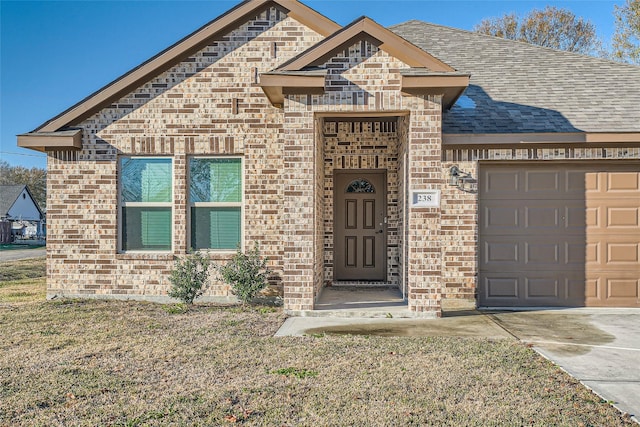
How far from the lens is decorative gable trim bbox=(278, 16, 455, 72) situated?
732cm

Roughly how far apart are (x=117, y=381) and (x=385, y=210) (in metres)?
6.74

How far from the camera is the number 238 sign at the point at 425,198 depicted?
291 inches

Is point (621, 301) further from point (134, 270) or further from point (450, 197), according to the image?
point (134, 270)

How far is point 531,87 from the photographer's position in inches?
392

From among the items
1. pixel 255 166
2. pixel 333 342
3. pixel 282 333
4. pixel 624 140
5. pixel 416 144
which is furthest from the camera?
pixel 255 166

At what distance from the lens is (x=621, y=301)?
851 centimetres

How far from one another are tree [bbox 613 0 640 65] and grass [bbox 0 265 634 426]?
785 inches

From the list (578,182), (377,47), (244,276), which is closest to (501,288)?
(578,182)

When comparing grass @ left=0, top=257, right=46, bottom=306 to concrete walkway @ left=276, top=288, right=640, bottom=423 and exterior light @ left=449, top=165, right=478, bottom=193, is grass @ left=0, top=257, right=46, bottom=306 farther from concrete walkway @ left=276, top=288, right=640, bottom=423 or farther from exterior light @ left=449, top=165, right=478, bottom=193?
exterior light @ left=449, top=165, right=478, bottom=193

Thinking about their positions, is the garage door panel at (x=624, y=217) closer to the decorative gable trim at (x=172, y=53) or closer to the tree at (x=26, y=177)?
the decorative gable trim at (x=172, y=53)

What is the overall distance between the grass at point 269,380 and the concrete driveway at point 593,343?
23 cm

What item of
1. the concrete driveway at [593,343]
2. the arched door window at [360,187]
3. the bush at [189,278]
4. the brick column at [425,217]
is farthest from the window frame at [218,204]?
the concrete driveway at [593,343]

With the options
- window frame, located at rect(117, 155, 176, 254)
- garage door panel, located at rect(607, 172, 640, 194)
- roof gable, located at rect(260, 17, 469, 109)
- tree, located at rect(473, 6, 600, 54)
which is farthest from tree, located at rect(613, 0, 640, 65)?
window frame, located at rect(117, 155, 176, 254)

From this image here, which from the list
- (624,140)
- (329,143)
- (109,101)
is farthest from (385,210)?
(109,101)
